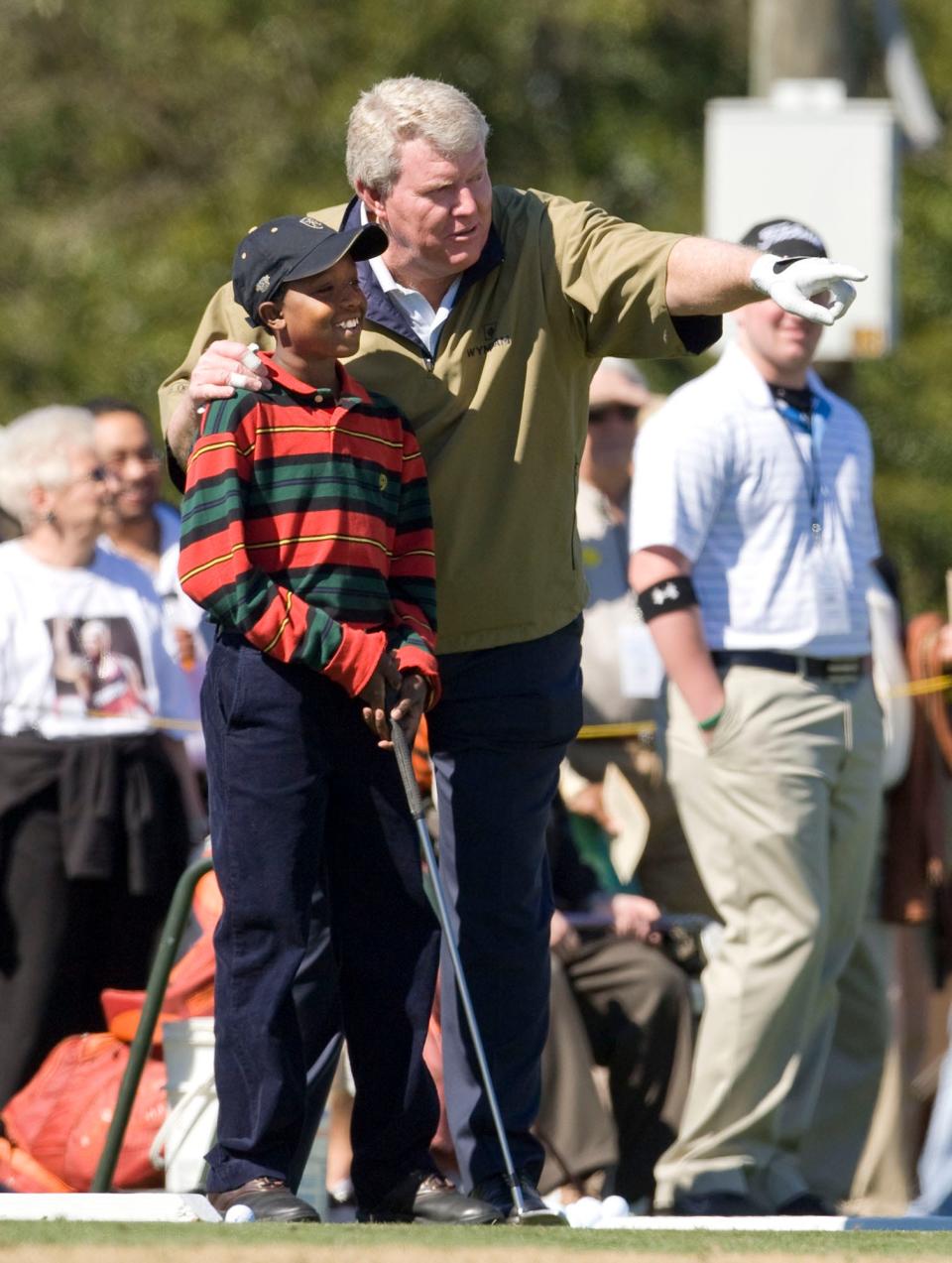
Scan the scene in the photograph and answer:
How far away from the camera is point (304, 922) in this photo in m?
4.54

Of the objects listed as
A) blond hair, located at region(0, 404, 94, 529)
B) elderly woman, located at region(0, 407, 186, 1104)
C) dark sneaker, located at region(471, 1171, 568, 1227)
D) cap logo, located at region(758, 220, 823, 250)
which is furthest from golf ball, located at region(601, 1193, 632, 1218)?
blond hair, located at region(0, 404, 94, 529)

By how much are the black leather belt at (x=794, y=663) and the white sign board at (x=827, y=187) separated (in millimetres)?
3264

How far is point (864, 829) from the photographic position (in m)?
6.29

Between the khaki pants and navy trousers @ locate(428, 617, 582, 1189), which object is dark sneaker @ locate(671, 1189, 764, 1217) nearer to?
the khaki pants

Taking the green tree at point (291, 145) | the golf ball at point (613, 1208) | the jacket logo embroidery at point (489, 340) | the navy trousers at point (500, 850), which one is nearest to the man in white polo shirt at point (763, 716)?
the golf ball at point (613, 1208)

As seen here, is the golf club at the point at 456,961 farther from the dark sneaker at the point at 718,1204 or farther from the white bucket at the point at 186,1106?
the dark sneaker at the point at 718,1204

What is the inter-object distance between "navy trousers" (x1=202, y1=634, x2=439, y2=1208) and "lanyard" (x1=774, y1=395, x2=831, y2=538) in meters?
1.99

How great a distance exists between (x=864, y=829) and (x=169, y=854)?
6.31 ft

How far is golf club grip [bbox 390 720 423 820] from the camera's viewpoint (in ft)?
14.7

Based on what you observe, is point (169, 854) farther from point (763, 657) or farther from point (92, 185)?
point (92, 185)

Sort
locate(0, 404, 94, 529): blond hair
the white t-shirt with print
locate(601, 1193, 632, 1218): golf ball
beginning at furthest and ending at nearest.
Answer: locate(0, 404, 94, 529): blond hair → the white t-shirt with print → locate(601, 1193, 632, 1218): golf ball

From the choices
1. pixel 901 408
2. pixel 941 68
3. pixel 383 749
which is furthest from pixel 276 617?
pixel 941 68

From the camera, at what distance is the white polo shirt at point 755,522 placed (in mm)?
6207

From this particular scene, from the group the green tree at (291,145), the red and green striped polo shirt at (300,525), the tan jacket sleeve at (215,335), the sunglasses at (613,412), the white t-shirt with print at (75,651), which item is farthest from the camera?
the green tree at (291,145)
